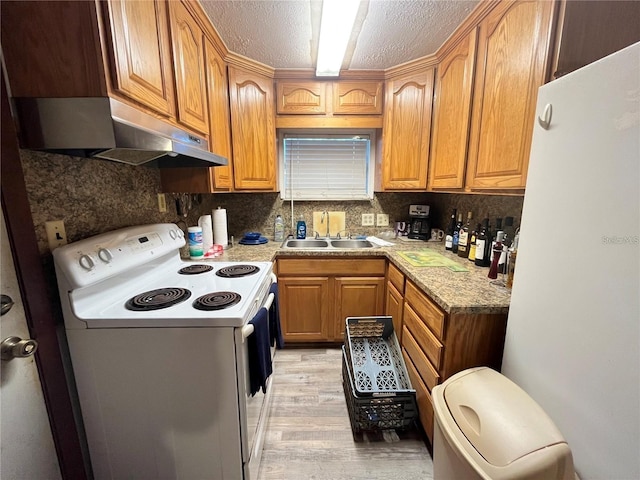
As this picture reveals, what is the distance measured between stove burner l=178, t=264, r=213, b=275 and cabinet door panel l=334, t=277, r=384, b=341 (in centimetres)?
101

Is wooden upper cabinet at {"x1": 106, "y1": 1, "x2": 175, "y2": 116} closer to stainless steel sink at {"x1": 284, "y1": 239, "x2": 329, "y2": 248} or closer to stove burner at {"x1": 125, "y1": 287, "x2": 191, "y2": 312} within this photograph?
stove burner at {"x1": 125, "y1": 287, "x2": 191, "y2": 312}

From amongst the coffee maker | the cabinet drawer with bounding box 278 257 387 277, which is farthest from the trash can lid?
the coffee maker

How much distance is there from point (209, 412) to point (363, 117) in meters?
2.26

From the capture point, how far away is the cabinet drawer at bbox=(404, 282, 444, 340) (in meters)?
1.20

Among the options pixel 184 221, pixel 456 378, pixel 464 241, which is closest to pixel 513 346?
pixel 456 378

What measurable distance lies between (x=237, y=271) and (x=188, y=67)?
116cm

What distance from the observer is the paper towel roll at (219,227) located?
2.08m

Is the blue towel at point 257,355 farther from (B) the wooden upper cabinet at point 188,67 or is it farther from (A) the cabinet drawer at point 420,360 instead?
(B) the wooden upper cabinet at point 188,67

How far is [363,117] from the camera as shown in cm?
223

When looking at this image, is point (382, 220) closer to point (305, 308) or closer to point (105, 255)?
point (305, 308)

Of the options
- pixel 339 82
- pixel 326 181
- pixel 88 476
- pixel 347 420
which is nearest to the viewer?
pixel 88 476

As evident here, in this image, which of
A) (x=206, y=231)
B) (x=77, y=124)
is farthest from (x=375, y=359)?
(x=77, y=124)

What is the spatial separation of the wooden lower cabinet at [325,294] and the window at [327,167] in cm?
82

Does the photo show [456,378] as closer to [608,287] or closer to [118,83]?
[608,287]
